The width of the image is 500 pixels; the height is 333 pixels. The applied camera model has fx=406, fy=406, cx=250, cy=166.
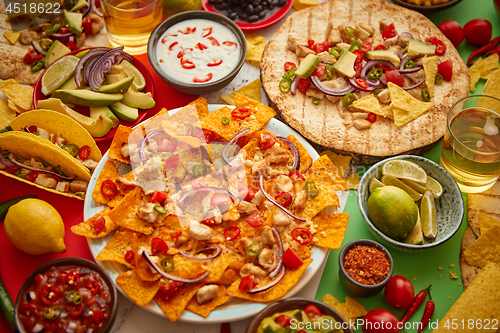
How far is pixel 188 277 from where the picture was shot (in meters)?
2.86

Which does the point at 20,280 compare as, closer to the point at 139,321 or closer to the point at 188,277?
the point at 139,321

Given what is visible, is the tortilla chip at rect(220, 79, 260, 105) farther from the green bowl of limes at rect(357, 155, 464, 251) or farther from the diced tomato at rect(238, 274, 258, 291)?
the diced tomato at rect(238, 274, 258, 291)

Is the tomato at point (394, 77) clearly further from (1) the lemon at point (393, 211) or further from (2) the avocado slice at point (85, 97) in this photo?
(2) the avocado slice at point (85, 97)

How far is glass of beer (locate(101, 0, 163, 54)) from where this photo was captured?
13.1ft

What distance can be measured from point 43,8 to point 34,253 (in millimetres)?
2790

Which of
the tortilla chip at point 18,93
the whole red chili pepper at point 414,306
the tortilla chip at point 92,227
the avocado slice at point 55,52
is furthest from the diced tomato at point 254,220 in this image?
the avocado slice at point 55,52

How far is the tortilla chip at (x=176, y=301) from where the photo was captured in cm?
277

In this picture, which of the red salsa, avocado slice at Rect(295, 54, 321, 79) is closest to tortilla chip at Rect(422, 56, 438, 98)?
avocado slice at Rect(295, 54, 321, 79)

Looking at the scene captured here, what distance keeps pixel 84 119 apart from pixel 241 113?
1.41 metres

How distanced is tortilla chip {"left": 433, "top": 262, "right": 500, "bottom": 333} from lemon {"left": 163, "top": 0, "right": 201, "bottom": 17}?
3.73m

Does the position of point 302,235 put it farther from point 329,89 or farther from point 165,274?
point 329,89

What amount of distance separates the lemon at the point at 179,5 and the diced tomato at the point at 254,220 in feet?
8.19

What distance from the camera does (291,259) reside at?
9.59 feet

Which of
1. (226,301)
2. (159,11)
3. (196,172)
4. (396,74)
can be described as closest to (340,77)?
(396,74)
